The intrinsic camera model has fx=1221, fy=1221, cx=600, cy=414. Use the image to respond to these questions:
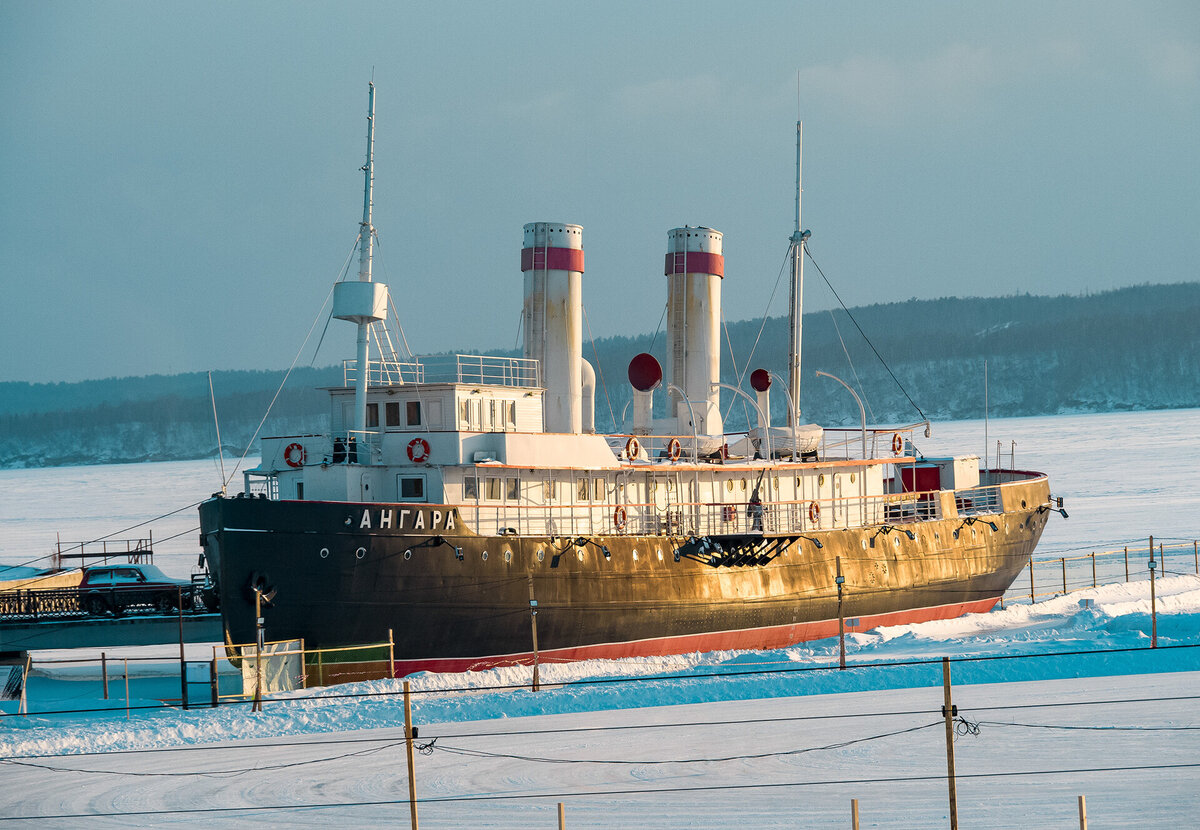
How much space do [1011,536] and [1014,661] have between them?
A: 14.7 m

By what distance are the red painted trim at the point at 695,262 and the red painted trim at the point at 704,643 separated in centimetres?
1185

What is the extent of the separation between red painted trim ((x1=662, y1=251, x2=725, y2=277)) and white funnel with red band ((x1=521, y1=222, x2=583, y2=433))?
19.8ft

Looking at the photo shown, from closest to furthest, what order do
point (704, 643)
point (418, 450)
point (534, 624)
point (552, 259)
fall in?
point (534, 624) → point (418, 450) → point (704, 643) → point (552, 259)

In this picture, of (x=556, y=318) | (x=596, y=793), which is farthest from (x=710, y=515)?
(x=596, y=793)

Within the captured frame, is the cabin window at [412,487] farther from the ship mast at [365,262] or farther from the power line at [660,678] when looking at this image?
the power line at [660,678]

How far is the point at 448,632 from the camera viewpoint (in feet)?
89.9

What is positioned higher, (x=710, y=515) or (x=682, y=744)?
(x=710, y=515)

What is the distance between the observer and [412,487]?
2886 centimetres

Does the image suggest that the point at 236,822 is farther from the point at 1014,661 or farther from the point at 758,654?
the point at 1014,661

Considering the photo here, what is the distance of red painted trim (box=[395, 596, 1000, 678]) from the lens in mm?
27703

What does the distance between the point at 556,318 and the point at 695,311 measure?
277 inches

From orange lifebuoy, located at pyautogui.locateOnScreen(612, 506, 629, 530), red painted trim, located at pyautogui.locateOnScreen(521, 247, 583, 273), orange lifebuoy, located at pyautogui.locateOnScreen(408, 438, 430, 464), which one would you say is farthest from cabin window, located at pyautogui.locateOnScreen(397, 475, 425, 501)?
red painted trim, located at pyautogui.locateOnScreen(521, 247, 583, 273)

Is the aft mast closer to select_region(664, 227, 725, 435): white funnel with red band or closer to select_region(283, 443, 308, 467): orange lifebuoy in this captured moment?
select_region(283, 443, 308, 467): orange lifebuoy

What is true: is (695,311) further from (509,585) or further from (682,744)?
(682,744)
